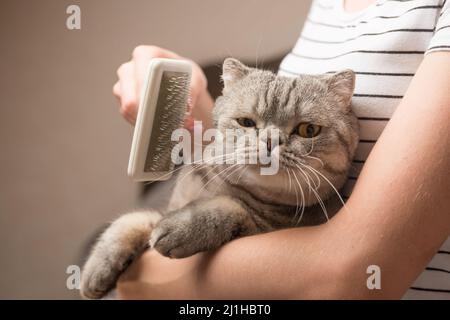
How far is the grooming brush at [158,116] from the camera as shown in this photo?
647 millimetres

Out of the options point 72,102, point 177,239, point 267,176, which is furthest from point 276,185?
point 72,102

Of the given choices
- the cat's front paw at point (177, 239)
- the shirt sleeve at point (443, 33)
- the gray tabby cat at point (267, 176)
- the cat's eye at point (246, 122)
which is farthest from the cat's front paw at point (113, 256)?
the shirt sleeve at point (443, 33)

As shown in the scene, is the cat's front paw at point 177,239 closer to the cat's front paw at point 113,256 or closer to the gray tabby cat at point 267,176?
the gray tabby cat at point 267,176

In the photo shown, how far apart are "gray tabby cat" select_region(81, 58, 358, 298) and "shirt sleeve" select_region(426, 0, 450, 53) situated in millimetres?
Result: 120

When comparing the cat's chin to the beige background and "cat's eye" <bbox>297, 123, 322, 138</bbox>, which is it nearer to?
"cat's eye" <bbox>297, 123, 322, 138</bbox>

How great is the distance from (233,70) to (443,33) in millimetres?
325

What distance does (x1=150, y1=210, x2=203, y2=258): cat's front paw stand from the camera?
67 centimetres

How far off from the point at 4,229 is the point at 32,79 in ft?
1.54

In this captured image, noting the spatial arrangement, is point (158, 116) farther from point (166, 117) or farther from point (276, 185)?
point (276, 185)

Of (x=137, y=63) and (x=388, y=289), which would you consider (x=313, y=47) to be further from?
(x=388, y=289)

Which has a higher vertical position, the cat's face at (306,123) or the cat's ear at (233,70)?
the cat's ear at (233,70)

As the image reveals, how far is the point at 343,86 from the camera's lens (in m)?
0.70

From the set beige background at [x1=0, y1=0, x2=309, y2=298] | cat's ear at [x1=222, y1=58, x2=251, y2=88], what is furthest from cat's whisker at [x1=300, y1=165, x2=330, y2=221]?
beige background at [x1=0, y1=0, x2=309, y2=298]

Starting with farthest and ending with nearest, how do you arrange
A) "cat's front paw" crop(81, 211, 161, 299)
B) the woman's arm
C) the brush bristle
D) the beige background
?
the beige background, "cat's front paw" crop(81, 211, 161, 299), the brush bristle, the woman's arm
